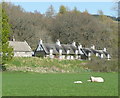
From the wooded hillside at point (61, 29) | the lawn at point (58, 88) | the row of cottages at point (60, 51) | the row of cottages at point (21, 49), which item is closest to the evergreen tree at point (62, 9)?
the wooded hillside at point (61, 29)

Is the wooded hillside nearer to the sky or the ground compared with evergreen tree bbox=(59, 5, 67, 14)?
nearer to the ground

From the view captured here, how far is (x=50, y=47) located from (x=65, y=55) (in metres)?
5.06

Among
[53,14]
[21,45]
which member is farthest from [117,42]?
[53,14]

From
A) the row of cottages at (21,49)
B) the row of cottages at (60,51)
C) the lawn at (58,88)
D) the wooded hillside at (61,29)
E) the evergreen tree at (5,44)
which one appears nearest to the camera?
the lawn at (58,88)

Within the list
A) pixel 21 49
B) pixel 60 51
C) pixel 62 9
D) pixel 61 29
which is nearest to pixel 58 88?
pixel 21 49

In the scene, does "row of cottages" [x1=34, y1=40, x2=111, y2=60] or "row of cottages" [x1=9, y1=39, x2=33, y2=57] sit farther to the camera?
"row of cottages" [x1=34, y1=40, x2=111, y2=60]

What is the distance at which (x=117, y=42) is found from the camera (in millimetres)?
39625

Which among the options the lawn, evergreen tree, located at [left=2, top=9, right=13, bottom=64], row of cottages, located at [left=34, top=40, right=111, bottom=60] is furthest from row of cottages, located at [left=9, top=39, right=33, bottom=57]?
the lawn

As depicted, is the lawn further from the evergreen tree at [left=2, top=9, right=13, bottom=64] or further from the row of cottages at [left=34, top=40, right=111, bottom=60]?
the row of cottages at [left=34, top=40, right=111, bottom=60]

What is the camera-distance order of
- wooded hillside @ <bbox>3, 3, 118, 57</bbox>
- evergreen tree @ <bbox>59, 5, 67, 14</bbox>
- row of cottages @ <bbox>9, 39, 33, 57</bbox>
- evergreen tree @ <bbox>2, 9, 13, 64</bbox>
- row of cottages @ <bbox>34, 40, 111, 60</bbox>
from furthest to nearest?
1. evergreen tree @ <bbox>59, 5, 67, 14</bbox>
2. wooded hillside @ <bbox>3, 3, 118, 57</bbox>
3. row of cottages @ <bbox>34, 40, 111, 60</bbox>
4. row of cottages @ <bbox>9, 39, 33, 57</bbox>
5. evergreen tree @ <bbox>2, 9, 13, 64</bbox>

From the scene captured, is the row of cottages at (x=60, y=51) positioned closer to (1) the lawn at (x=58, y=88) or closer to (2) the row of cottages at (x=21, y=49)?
(2) the row of cottages at (x=21, y=49)

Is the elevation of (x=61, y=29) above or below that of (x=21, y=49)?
above

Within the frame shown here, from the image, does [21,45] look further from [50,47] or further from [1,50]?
[1,50]

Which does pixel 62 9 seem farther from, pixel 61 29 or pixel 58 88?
pixel 58 88
